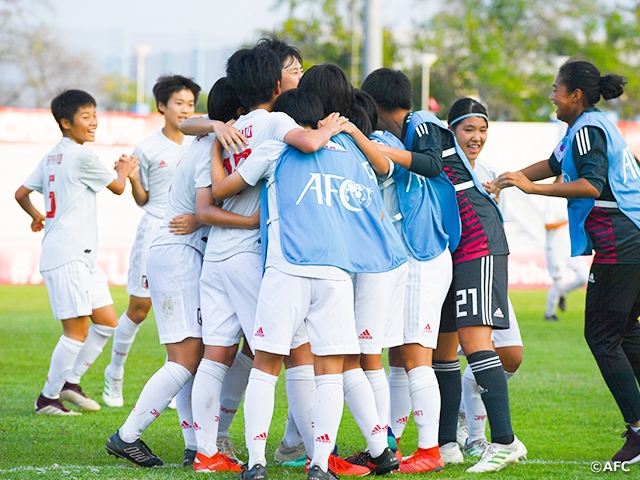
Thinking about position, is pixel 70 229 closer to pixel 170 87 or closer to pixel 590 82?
pixel 170 87

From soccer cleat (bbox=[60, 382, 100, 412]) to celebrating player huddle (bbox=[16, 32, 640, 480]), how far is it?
2.01 meters

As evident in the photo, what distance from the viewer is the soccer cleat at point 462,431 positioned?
6.04 m

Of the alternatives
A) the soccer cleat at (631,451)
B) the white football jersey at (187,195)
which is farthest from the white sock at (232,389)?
the soccer cleat at (631,451)

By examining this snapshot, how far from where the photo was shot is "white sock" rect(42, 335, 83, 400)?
684cm

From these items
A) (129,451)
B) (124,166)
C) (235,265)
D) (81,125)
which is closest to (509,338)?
(235,265)

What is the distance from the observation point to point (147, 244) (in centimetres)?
736

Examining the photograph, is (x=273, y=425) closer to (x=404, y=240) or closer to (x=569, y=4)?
(x=404, y=240)

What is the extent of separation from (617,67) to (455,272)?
43778mm

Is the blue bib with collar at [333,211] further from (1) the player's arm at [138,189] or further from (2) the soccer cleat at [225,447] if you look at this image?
(1) the player's arm at [138,189]

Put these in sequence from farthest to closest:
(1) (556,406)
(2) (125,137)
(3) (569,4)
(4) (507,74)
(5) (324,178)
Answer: (3) (569,4) < (4) (507,74) < (2) (125,137) < (1) (556,406) < (5) (324,178)

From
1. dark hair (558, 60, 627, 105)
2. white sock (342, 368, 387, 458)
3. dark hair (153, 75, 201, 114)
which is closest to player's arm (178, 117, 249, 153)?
white sock (342, 368, 387, 458)

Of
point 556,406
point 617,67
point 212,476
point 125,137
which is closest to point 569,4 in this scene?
point 617,67

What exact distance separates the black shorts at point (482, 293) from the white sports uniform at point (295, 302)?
88cm

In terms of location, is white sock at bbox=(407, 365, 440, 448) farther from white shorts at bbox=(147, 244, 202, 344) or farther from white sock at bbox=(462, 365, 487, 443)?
white shorts at bbox=(147, 244, 202, 344)
